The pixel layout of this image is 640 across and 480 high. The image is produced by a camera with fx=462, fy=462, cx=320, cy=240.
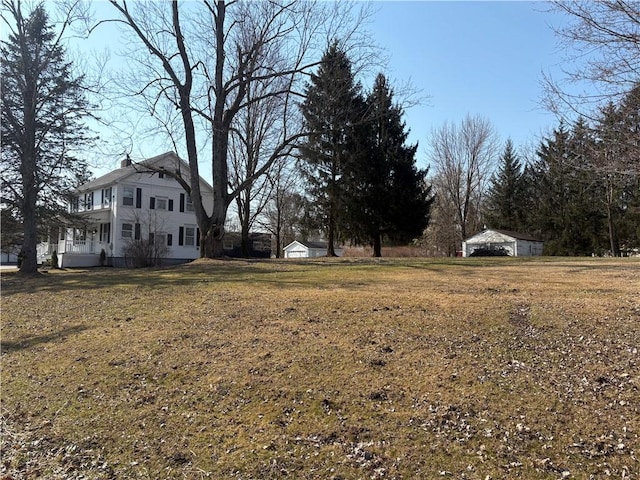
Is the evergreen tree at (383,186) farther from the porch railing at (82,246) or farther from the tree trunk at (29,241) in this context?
the porch railing at (82,246)

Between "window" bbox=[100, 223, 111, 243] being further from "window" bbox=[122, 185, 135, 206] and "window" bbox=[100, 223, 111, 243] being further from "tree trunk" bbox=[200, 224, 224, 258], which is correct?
"tree trunk" bbox=[200, 224, 224, 258]

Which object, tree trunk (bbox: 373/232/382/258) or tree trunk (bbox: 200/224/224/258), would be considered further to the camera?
tree trunk (bbox: 373/232/382/258)

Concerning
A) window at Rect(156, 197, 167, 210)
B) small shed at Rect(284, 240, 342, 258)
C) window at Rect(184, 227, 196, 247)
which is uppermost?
window at Rect(156, 197, 167, 210)

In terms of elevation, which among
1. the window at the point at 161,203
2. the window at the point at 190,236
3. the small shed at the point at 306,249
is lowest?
the small shed at the point at 306,249

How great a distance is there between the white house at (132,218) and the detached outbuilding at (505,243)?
2273 centimetres

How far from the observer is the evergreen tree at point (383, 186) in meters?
27.4

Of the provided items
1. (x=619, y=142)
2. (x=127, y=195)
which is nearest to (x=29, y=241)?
(x=127, y=195)

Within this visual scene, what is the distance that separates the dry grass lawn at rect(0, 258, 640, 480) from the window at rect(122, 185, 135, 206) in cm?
2524

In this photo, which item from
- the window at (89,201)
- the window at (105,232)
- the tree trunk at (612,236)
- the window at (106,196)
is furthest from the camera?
the window at (89,201)

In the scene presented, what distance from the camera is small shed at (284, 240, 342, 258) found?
54125mm

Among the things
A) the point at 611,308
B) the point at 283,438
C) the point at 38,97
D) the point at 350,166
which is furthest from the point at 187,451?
the point at 350,166

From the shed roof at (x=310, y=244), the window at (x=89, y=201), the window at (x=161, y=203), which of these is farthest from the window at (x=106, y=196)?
the shed roof at (x=310, y=244)

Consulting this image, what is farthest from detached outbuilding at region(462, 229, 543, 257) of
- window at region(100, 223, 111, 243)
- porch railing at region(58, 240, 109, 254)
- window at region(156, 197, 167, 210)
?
porch railing at region(58, 240, 109, 254)

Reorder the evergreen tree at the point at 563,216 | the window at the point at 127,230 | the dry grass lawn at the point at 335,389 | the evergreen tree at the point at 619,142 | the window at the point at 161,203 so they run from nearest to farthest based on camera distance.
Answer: the dry grass lawn at the point at 335,389, the evergreen tree at the point at 619,142, the window at the point at 127,230, the window at the point at 161,203, the evergreen tree at the point at 563,216
